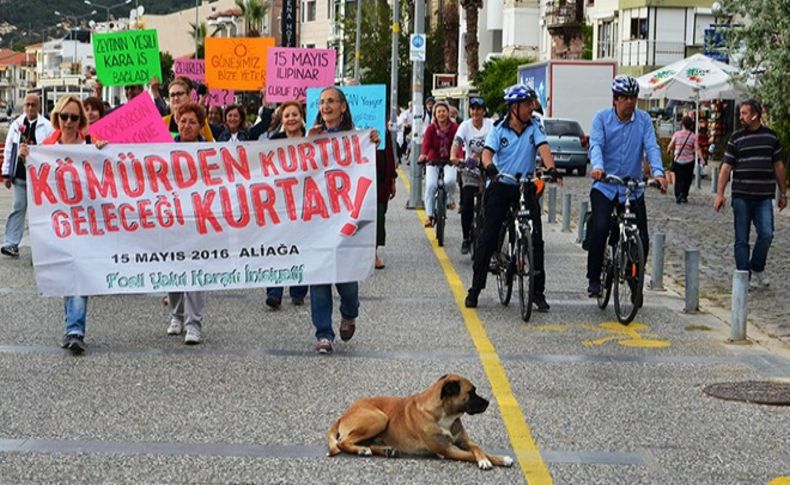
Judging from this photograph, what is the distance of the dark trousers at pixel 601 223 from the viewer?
1344 centimetres

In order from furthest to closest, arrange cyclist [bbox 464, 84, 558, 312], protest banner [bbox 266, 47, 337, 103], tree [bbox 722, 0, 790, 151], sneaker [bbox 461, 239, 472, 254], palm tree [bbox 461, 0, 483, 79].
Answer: palm tree [bbox 461, 0, 483, 79] → tree [bbox 722, 0, 790, 151] → protest banner [bbox 266, 47, 337, 103] → sneaker [bbox 461, 239, 472, 254] → cyclist [bbox 464, 84, 558, 312]

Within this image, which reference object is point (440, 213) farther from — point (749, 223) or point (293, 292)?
point (293, 292)

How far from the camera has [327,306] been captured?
1121 centimetres

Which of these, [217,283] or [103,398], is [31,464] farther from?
[217,283]

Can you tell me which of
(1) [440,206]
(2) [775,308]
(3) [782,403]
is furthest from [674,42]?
(3) [782,403]

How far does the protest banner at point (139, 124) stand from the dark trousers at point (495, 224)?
285cm

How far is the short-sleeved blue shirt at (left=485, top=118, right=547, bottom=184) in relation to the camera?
1366 centimetres

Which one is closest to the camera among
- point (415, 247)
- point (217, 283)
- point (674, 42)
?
point (217, 283)

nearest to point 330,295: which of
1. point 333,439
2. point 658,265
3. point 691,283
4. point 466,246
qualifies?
point 333,439

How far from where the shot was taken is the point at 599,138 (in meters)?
13.5

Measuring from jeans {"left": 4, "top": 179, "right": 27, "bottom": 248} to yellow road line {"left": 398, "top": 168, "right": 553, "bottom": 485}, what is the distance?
5.44 meters

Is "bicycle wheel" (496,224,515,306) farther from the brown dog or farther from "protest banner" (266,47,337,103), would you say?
"protest banner" (266,47,337,103)

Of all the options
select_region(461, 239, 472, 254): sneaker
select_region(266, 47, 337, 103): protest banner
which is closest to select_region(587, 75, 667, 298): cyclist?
select_region(461, 239, 472, 254): sneaker

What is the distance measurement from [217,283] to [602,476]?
4.73 metres
